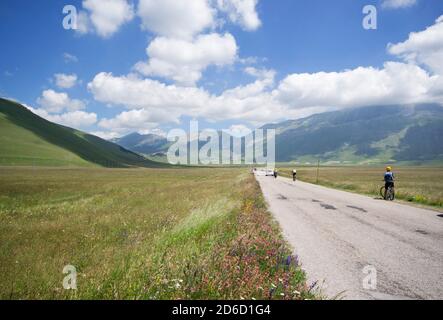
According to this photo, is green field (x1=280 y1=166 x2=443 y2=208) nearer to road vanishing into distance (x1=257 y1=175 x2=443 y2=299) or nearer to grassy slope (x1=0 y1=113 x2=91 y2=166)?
road vanishing into distance (x1=257 y1=175 x2=443 y2=299)

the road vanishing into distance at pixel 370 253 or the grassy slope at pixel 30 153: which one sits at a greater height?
the grassy slope at pixel 30 153

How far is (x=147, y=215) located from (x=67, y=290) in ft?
29.9

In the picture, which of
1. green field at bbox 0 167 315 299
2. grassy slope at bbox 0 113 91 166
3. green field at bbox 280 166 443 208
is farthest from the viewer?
grassy slope at bbox 0 113 91 166

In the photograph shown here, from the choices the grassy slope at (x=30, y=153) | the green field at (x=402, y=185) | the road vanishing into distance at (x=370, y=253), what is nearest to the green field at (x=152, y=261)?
the road vanishing into distance at (x=370, y=253)

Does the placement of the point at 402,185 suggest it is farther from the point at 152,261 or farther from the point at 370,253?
the point at 152,261

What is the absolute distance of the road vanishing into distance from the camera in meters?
5.71

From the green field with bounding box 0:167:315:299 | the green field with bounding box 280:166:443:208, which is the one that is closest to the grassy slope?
the green field with bounding box 280:166:443:208

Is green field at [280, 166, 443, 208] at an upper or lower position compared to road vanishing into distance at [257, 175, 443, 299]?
lower

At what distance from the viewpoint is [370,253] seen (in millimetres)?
8141

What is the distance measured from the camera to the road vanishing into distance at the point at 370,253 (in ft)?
18.7

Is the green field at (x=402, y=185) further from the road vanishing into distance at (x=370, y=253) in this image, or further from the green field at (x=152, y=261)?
the green field at (x=152, y=261)
